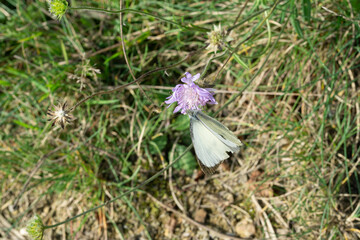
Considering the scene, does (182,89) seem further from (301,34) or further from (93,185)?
(93,185)

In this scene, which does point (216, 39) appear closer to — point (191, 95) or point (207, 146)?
point (191, 95)

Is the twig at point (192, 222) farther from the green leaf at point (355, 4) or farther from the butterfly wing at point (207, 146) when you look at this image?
the green leaf at point (355, 4)

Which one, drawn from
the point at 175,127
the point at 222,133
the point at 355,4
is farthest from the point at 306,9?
the point at 175,127

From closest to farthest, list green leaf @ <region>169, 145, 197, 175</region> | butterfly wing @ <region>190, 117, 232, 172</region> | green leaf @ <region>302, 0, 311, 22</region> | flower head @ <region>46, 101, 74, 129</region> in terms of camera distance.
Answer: butterfly wing @ <region>190, 117, 232, 172</region>, flower head @ <region>46, 101, 74, 129</region>, green leaf @ <region>302, 0, 311, 22</region>, green leaf @ <region>169, 145, 197, 175</region>

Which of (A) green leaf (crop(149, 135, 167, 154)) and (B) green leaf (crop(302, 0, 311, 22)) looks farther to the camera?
(A) green leaf (crop(149, 135, 167, 154))

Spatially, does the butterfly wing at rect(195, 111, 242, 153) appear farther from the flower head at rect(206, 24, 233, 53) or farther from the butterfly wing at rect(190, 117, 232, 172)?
the flower head at rect(206, 24, 233, 53)

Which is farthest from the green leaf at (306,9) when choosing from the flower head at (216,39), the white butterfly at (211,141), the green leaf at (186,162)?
the green leaf at (186,162)

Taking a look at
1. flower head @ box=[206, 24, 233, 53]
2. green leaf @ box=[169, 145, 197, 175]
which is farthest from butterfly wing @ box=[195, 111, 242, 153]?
green leaf @ box=[169, 145, 197, 175]

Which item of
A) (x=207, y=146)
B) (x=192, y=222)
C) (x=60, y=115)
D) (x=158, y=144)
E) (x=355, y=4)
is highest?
(x=355, y=4)
